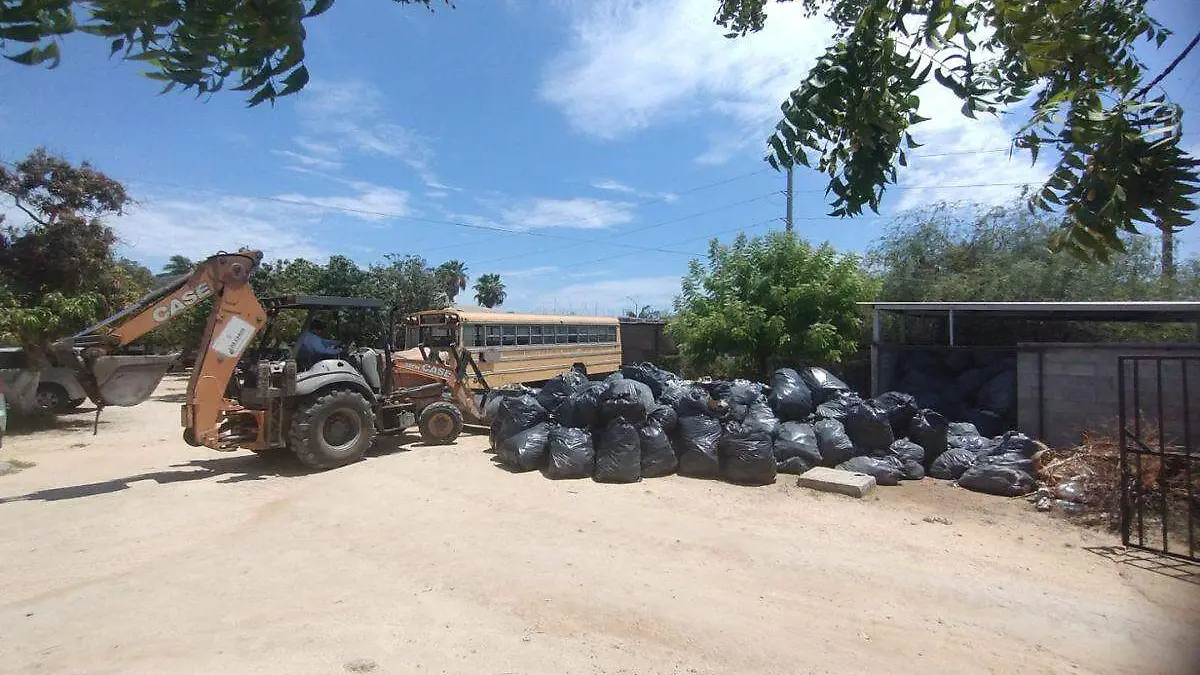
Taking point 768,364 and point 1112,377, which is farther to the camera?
point 768,364

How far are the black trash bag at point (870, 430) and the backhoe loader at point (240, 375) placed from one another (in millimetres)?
6045

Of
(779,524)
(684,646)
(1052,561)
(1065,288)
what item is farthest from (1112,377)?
(684,646)

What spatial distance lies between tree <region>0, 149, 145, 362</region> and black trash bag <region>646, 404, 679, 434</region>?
10.4m

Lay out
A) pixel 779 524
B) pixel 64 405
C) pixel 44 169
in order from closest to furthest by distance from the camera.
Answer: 1. pixel 779 524
2. pixel 44 169
3. pixel 64 405

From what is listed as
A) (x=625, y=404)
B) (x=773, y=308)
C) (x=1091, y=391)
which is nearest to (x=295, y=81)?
(x=625, y=404)

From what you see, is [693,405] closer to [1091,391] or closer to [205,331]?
[1091,391]

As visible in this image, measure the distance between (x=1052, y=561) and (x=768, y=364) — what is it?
24.8 ft

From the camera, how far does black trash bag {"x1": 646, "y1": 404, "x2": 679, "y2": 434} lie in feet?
24.7

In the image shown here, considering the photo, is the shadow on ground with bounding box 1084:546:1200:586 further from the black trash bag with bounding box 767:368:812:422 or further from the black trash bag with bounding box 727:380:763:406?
the black trash bag with bounding box 727:380:763:406

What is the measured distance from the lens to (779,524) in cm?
552

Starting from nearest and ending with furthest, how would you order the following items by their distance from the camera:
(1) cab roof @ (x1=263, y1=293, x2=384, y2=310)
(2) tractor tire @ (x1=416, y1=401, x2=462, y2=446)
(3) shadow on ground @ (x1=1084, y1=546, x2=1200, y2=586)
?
1. (3) shadow on ground @ (x1=1084, y1=546, x2=1200, y2=586)
2. (1) cab roof @ (x1=263, y1=293, x2=384, y2=310)
3. (2) tractor tire @ (x1=416, y1=401, x2=462, y2=446)

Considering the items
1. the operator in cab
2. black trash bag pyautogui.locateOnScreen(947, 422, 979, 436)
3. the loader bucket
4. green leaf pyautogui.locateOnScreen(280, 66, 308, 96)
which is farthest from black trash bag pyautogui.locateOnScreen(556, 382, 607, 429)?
green leaf pyautogui.locateOnScreen(280, 66, 308, 96)

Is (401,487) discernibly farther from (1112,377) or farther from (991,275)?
(991,275)

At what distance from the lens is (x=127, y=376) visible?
23.9 feet
